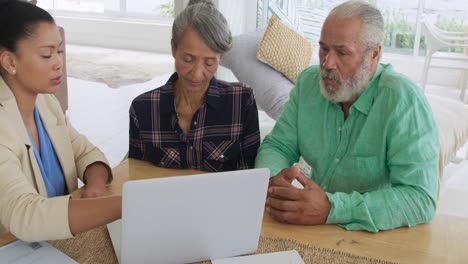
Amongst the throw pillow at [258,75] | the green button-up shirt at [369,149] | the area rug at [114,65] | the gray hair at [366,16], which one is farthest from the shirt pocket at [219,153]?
the area rug at [114,65]

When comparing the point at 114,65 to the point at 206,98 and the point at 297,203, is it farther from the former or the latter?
the point at 297,203

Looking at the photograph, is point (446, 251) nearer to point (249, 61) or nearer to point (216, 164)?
point (216, 164)

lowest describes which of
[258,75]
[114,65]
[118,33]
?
[114,65]

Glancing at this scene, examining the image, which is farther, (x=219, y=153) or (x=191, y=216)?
(x=219, y=153)

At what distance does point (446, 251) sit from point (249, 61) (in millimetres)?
2232

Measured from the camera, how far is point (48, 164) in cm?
145

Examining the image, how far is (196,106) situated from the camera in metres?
1.74

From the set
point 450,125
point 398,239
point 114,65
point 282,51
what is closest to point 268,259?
point 398,239

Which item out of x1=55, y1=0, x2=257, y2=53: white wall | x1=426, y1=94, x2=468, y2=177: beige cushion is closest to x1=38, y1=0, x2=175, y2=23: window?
x1=55, y1=0, x2=257, y2=53: white wall

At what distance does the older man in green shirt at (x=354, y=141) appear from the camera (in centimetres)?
133

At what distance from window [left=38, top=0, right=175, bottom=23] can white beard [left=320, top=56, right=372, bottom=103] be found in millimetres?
6318

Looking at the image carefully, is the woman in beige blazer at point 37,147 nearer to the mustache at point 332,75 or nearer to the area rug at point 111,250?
the area rug at point 111,250

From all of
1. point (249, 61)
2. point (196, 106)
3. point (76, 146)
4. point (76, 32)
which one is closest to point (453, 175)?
point (249, 61)

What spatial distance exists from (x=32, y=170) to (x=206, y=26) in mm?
634
